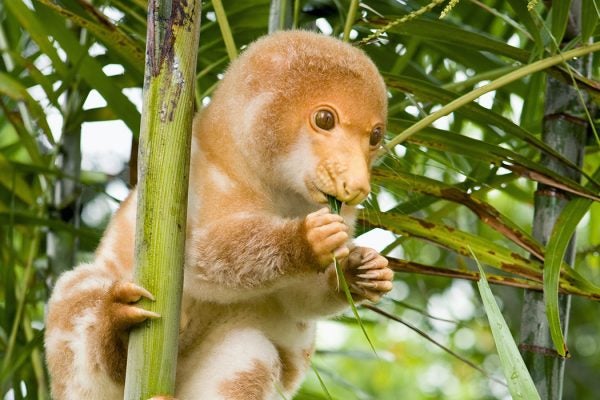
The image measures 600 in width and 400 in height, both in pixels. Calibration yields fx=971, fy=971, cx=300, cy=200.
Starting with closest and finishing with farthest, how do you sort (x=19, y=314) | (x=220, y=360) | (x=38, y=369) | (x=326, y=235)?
(x=326, y=235), (x=220, y=360), (x=19, y=314), (x=38, y=369)

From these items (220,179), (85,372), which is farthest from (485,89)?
(85,372)

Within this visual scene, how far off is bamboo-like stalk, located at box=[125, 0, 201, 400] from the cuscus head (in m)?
0.53

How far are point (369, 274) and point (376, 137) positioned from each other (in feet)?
1.15

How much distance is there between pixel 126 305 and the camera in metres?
1.93

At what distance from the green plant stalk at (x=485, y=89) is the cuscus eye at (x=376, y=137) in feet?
0.09

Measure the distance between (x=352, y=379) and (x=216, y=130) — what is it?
6.29 meters

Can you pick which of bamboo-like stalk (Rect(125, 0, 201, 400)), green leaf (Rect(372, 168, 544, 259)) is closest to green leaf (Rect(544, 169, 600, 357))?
green leaf (Rect(372, 168, 544, 259))

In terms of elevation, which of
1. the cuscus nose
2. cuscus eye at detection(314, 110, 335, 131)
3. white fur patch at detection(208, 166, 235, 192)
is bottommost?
the cuscus nose

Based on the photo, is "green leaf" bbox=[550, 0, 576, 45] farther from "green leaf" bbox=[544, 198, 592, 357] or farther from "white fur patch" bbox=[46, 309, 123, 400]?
"white fur patch" bbox=[46, 309, 123, 400]

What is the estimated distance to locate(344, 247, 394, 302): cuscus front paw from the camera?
224 cm

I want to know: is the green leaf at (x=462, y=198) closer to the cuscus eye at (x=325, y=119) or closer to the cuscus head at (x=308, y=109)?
the cuscus head at (x=308, y=109)

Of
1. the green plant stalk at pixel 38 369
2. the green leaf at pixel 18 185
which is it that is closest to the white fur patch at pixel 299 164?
the green plant stalk at pixel 38 369

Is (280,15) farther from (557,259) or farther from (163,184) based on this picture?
(163,184)

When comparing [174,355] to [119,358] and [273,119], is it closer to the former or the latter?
[119,358]
